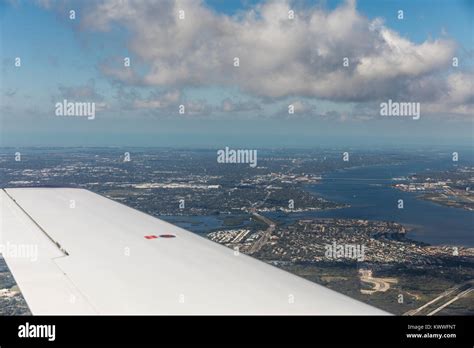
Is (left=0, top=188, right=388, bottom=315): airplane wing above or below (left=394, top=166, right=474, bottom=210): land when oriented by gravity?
above

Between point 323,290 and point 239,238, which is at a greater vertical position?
point 323,290

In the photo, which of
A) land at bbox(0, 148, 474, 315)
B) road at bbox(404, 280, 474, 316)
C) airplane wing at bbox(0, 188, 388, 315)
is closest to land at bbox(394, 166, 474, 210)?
land at bbox(0, 148, 474, 315)

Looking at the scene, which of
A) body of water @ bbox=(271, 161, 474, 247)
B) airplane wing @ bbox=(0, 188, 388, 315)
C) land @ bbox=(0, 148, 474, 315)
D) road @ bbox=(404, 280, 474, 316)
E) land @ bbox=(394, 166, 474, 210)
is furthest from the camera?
land @ bbox=(394, 166, 474, 210)

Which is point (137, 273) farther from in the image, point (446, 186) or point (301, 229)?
point (446, 186)

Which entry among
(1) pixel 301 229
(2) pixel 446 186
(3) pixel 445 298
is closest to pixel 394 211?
(1) pixel 301 229

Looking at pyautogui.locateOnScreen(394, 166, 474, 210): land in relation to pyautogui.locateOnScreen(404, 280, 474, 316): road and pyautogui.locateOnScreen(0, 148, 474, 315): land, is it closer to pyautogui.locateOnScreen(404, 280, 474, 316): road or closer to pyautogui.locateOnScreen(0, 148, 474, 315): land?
pyautogui.locateOnScreen(0, 148, 474, 315): land

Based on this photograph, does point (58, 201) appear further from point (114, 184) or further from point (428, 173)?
point (428, 173)

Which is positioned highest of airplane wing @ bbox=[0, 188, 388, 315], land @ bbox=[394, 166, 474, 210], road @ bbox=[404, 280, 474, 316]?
airplane wing @ bbox=[0, 188, 388, 315]
